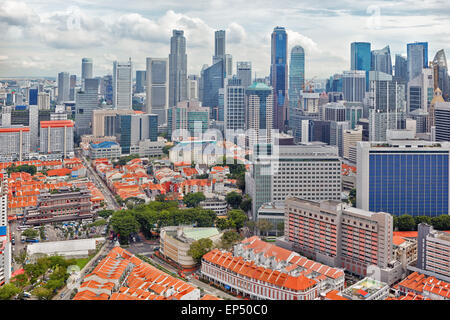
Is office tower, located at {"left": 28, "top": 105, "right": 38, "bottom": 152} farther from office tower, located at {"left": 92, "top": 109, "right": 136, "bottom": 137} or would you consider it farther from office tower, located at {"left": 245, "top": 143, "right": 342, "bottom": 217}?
office tower, located at {"left": 245, "top": 143, "right": 342, "bottom": 217}

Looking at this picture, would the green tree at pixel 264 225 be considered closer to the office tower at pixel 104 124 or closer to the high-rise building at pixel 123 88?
the office tower at pixel 104 124

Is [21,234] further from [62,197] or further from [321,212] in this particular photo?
[321,212]

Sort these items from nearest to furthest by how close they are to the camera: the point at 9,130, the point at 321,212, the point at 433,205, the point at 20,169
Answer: the point at 321,212 < the point at 433,205 < the point at 20,169 < the point at 9,130

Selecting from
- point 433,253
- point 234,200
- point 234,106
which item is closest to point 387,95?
point 234,106

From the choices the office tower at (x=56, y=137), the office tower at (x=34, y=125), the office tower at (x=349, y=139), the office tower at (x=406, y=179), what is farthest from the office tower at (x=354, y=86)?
the office tower at (x=34, y=125)

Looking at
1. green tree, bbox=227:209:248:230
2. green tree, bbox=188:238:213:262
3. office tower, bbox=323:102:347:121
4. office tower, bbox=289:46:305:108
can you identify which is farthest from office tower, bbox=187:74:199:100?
green tree, bbox=188:238:213:262

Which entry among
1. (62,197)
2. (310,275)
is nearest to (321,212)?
(310,275)
